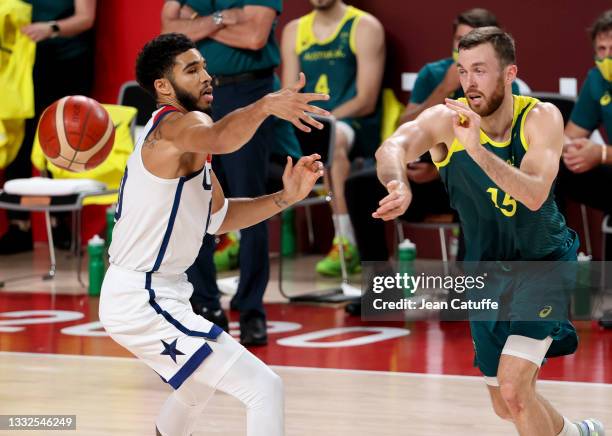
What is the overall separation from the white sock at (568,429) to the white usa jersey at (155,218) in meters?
1.51

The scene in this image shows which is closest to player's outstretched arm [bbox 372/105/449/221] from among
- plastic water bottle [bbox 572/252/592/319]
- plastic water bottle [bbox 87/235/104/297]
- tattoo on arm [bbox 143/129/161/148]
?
tattoo on arm [bbox 143/129/161/148]

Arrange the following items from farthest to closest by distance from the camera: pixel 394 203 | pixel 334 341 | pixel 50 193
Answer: pixel 50 193 < pixel 334 341 < pixel 394 203

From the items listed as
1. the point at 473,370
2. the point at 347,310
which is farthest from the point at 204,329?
the point at 347,310

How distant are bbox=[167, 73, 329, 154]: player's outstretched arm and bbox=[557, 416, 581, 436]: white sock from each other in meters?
1.48

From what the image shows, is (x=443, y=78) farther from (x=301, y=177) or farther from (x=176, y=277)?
(x=176, y=277)

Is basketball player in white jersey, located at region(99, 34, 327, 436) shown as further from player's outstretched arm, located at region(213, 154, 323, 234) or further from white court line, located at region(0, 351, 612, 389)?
white court line, located at region(0, 351, 612, 389)

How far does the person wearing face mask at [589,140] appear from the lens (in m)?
7.35

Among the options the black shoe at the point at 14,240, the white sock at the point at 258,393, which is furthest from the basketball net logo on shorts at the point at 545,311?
the black shoe at the point at 14,240

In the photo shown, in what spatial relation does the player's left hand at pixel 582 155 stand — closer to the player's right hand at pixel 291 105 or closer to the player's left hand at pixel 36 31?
the player's right hand at pixel 291 105

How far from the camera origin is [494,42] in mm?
4395

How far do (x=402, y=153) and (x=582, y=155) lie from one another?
342cm

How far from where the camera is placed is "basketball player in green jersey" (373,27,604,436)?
13.8ft

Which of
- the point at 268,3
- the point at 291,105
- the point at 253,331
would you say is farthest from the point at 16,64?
the point at 291,105

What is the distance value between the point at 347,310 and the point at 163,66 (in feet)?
11.5
